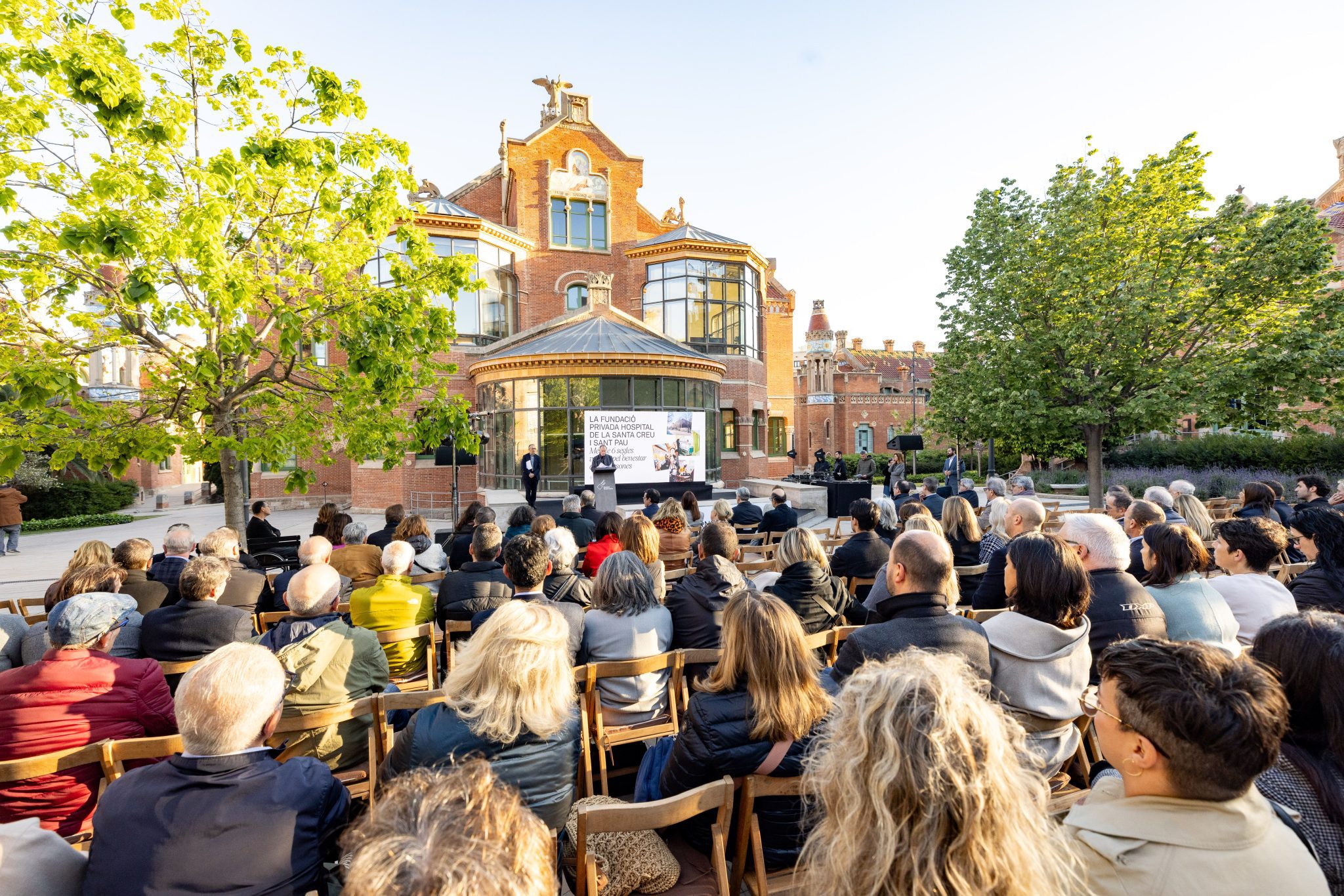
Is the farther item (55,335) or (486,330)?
(486,330)

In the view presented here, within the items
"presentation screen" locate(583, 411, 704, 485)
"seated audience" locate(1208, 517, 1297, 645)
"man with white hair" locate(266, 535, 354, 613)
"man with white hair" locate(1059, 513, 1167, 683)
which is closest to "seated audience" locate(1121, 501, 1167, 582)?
"seated audience" locate(1208, 517, 1297, 645)

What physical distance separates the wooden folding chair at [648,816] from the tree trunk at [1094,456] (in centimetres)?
1621

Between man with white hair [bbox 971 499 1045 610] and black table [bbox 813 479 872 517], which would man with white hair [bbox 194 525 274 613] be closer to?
man with white hair [bbox 971 499 1045 610]

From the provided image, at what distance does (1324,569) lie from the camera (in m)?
3.88

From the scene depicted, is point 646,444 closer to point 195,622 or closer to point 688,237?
point 688,237

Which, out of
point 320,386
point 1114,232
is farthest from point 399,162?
point 1114,232

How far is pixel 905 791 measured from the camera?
1.22 meters

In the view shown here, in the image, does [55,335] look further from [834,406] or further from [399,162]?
[834,406]

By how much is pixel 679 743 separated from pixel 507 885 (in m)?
1.49

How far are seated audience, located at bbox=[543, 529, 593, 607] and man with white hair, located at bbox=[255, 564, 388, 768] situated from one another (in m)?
1.27

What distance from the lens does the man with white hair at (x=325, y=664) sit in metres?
3.23

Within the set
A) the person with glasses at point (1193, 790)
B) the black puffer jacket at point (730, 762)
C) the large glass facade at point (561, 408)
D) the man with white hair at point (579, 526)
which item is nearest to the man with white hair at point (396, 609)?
the black puffer jacket at point (730, 762)

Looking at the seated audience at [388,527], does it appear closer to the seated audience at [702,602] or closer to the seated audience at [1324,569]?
the seated audience at [702,602]

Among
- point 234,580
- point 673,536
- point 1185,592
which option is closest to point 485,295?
point 673,536
